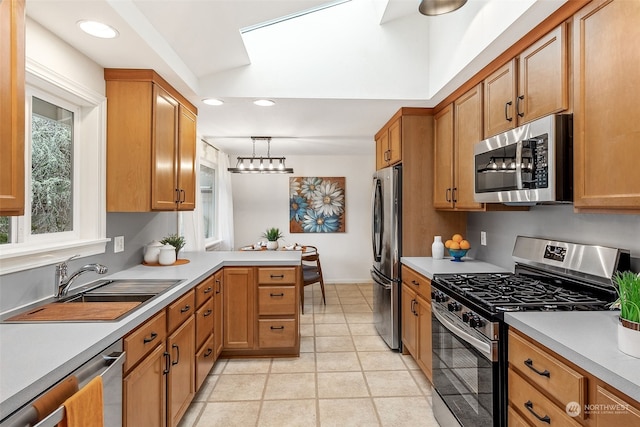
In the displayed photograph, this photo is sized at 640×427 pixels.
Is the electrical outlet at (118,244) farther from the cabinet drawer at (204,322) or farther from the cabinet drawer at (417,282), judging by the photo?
the cabinet drawer at (417,282)

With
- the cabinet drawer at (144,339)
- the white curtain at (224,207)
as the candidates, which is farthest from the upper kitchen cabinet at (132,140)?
the white curtain at (224,207)

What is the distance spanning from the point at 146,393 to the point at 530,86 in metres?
2.43

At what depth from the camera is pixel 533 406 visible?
4.33ft

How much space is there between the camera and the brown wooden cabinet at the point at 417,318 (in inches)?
99.0

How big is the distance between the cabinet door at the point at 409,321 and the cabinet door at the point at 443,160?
796 mm

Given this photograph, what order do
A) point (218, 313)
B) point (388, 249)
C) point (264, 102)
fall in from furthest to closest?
point (388, 249) → point (264, 102) → point (218, 313)

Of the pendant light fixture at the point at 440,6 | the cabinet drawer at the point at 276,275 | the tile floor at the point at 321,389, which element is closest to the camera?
the pendant light fixture at the point at 440,6

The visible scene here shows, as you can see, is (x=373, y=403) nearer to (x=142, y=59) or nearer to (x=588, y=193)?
(x=588, y=193)

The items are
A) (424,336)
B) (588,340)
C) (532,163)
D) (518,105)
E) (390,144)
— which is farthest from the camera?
(390,144)

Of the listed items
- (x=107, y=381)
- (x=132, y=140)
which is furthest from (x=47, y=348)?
(x=132, y=140)

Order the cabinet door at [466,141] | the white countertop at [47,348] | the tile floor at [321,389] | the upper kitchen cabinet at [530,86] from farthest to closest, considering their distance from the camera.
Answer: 1. the cabinet door at [466,141]
2. the tile floor at [321,389]
3. the upper kitchen cabinet at [530,86]
4. the white countertop at [47,348]

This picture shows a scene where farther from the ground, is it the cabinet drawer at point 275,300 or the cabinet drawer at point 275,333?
the cabinet drawer at point 275,300

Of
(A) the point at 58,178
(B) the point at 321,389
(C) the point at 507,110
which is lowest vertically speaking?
(B) the point at 321,389

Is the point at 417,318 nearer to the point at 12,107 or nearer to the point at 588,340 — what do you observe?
the point at 588,340
